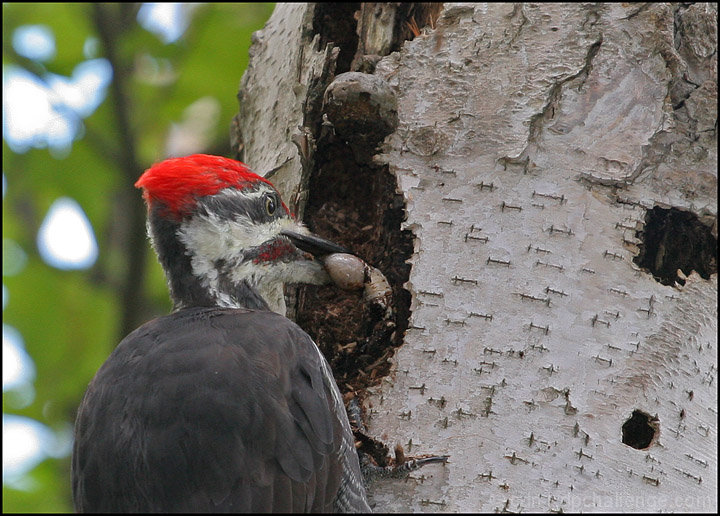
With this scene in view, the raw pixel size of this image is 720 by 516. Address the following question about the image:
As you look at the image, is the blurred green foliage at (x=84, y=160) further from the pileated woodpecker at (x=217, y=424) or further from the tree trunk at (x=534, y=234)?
the pileated woodpecker at (x=217, y=424)

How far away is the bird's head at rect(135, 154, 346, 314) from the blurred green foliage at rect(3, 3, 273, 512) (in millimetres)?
1461

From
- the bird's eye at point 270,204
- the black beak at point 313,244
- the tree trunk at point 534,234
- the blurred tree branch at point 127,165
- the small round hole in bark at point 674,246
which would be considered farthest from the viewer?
the blurred tree branch at point 127,165

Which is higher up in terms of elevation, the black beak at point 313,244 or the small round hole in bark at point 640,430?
the black beak at point 313,244

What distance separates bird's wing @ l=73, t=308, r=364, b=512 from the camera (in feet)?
8.36

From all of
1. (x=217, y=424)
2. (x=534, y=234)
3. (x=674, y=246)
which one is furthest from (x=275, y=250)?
(x=674, y=246)

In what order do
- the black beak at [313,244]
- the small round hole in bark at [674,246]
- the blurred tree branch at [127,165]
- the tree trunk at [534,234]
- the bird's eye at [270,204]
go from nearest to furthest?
the tree trunk at [534,234]
the small round hole in bark at [674,246]
the black beak at [313,244]
the bird's eye at [270,204]
the blurred tree branch at [127,165]

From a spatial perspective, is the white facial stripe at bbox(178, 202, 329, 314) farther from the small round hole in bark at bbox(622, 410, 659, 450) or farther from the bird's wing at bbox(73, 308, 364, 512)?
the small round hole in bark at bbox(622, 410, 659, 450)

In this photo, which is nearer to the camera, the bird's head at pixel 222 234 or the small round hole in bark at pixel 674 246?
the small round hole in bark at pixel 674 246

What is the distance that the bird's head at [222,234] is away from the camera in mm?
3436

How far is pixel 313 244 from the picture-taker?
336cm

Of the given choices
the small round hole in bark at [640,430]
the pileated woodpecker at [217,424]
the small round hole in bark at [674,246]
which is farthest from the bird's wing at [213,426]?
the small round hole in bark at [674,246]

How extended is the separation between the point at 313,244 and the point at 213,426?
99cm

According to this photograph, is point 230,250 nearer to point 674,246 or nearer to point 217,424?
point 217,424

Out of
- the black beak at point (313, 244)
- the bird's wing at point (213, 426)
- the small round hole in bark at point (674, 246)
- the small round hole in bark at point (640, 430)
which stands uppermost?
the small round hole in bark at point (674, 246)
